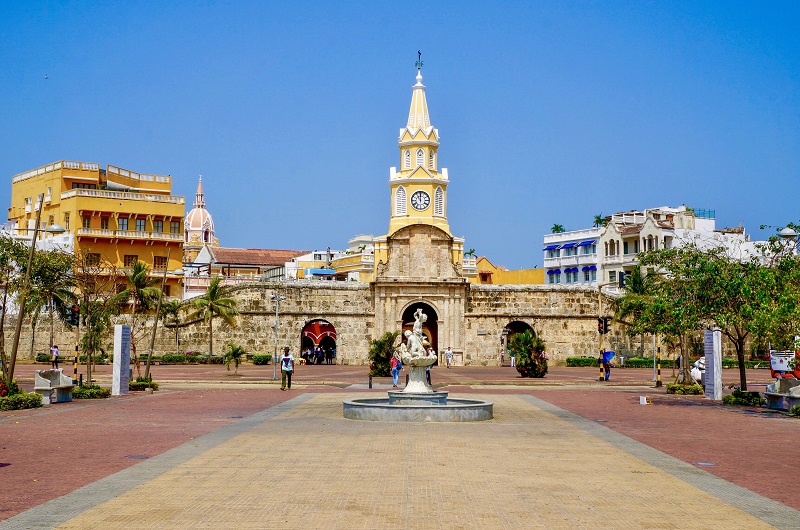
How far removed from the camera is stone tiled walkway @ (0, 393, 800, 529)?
11.0m

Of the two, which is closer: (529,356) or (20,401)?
(20,401)

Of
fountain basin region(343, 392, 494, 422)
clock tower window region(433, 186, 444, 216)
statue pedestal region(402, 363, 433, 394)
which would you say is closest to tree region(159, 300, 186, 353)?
clock tower window region(433, 186, 444, 216)

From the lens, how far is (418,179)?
6762cm

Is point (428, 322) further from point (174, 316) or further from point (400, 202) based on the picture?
point (174, 316)

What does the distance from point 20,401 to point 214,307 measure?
35.1m

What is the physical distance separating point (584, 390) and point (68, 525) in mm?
29031

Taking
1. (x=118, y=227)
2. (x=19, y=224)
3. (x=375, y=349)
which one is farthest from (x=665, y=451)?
(x=19, y=224)

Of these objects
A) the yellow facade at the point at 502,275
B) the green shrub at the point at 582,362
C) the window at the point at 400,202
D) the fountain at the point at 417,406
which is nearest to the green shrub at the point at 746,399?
the fountain at the point at 417,406

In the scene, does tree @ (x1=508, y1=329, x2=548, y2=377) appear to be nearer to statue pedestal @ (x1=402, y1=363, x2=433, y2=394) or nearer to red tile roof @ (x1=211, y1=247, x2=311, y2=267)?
statue pedestal @ (x1=402, y1=363, x2=433, y2=394)

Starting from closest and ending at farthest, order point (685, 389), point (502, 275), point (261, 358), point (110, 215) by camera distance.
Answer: point (685, 389) < point (261, 358) < point (110, 215) < point (502, 275)

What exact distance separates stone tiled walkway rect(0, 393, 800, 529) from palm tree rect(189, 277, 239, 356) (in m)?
41.0

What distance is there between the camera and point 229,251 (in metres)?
107

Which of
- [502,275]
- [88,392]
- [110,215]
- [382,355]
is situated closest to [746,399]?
[382,355]

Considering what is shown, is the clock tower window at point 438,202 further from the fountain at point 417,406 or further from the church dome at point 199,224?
the church dome at point 199,224
